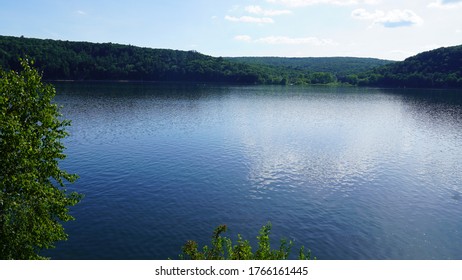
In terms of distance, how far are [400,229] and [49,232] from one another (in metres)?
42.0

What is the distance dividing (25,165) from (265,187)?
40.0 m

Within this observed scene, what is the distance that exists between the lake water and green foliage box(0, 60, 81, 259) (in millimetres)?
11998

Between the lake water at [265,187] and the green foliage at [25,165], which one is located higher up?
the green foliage at [25,165]

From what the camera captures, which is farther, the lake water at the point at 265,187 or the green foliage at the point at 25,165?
the lake water at the point at 265,187

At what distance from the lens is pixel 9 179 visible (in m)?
24.7

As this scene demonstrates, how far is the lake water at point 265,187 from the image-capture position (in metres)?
41.4

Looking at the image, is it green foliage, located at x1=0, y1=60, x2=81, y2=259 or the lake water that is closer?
→ green foliage, located at x1=0, y1=60, x2=81, y2=259

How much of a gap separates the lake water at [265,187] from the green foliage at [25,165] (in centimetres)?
1200

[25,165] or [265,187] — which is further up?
[25,165]

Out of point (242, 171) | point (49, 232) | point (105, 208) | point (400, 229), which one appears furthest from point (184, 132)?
point (49, 232)

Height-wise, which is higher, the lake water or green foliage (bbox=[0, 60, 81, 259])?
green foliage (bbox=[0, 60, 81, 259])

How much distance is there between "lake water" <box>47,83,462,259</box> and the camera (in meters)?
41.4

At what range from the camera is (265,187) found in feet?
192

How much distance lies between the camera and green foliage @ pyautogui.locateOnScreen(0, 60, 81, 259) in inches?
969
